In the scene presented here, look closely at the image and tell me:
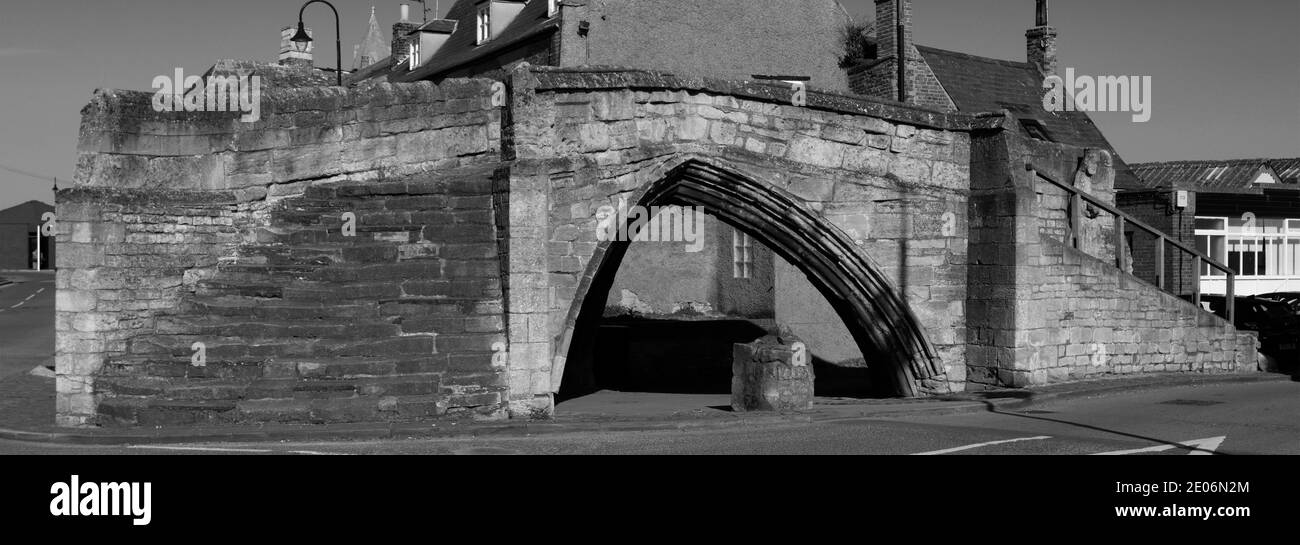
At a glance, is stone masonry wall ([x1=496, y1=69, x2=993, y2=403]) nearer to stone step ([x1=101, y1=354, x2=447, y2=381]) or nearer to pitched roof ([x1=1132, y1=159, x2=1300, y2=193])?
stone step ([x1=101, y1=354, x2=447, y2=381])

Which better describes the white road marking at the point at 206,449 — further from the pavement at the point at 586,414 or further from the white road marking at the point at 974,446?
the white road marking at the point at 974,446

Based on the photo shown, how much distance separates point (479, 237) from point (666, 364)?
27.2 feet

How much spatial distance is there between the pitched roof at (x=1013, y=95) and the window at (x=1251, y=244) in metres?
2.18

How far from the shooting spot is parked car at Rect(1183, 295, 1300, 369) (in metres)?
19.2

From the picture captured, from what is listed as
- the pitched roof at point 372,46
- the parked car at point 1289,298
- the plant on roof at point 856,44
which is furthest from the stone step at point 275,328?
the pitched roof at point 372,46

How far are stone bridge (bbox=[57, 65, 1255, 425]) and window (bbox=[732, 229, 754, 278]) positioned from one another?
1248 cm

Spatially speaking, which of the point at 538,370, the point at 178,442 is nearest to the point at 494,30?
the point at 538,370

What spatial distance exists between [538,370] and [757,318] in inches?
629

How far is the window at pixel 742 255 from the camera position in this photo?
2881 centimetres

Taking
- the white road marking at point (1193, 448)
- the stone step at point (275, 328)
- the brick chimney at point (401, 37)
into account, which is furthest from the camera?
the brick chimney at point (401, 37)

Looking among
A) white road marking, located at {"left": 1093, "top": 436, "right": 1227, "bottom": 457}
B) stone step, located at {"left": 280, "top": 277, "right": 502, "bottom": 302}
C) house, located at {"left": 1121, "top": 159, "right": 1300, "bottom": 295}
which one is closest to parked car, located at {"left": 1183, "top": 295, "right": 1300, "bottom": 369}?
house, located at {"left": 1121, "top": 159, "right": 1300, "bottom": 295}

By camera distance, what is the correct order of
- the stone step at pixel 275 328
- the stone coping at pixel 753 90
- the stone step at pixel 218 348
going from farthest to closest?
1. the stone coping at pixel 753 90
2. the stone step at pixel 275 328
3. the stone step at pixel 218 348

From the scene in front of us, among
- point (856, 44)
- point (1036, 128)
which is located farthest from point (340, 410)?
point (1036, 128)
